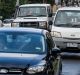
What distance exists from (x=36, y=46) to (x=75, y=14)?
8.49 meters

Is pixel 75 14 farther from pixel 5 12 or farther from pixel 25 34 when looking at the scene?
pixel 5 12

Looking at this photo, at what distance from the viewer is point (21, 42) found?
972 centimetres

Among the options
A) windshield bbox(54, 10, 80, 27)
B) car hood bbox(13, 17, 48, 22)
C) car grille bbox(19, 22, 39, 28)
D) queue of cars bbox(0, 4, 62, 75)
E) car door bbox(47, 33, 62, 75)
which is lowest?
car grille bbox(19, 22, 39, 28)

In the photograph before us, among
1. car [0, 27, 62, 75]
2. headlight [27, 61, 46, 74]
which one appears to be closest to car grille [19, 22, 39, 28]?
car [0, 27, 62, 75]

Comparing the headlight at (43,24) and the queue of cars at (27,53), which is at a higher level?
the queue of cars at (27,53)

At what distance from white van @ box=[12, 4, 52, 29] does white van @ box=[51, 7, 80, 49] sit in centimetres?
543

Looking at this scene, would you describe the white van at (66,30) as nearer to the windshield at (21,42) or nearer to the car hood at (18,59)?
the windshield at (21,42)

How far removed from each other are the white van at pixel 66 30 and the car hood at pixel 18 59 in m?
7.52

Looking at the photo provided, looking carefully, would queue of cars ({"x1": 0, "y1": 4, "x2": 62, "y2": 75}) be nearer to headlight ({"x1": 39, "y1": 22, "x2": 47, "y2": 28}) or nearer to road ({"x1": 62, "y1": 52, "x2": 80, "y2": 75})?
road ({"x1": 62, "y1": 52, "x2": 80, "y2": 75})

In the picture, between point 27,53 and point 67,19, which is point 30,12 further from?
point 27,53

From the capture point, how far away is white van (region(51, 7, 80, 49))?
16672 millimetres

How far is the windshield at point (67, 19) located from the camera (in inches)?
682

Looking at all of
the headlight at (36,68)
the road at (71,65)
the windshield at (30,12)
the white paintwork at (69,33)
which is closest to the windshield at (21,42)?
the headlight at (36,68)

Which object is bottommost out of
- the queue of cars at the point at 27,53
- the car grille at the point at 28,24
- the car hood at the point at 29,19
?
the car grille at the point at 28,24
